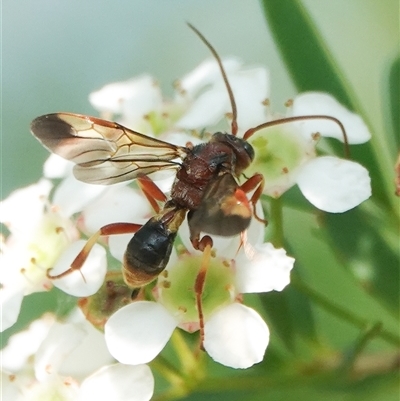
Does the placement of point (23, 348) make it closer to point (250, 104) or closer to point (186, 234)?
point (186, 234)

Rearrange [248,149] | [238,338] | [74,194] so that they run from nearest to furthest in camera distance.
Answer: [238,338]
[248,149]
[74,194]

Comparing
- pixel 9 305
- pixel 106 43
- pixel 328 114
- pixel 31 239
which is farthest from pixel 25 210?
pixel 106 43

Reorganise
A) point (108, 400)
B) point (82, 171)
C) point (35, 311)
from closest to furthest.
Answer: point (108, 400) → point (82, 171) → point (35, 311)

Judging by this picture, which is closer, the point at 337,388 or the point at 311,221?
the point at 337,388

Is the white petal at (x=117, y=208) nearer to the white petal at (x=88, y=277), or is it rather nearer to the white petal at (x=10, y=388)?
the white petal at (x=88, y=277)

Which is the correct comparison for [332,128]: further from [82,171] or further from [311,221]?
[82,171]

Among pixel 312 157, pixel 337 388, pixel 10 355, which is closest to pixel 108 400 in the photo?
pixel 10 355

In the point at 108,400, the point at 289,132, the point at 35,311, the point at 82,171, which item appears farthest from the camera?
the point at 35,311

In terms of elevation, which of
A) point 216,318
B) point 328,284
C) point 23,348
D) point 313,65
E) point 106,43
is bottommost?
point 328,284
